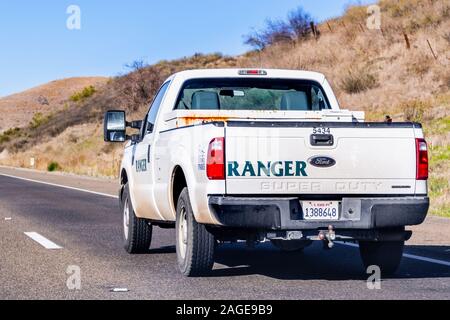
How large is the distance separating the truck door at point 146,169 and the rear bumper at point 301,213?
2.26m

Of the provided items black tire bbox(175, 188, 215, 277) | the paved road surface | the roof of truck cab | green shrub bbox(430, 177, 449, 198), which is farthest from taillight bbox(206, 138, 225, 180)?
green shrub bbox(430, 177, 449, 198)

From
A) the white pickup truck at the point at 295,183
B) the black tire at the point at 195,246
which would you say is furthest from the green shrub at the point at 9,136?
the white pickup truck at the point at 295,183

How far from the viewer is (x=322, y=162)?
920 centimetres

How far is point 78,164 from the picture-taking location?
52969mm

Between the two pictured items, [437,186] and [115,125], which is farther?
[437,186]

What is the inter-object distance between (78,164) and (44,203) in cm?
3082

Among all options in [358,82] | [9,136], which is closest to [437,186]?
[358,82]

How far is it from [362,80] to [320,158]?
35159 mm

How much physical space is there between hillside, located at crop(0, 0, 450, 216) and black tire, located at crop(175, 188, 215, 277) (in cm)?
906

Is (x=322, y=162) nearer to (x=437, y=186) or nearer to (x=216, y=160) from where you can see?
(x=216, y=160)

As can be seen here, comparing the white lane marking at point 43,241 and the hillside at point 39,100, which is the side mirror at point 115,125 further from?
the hillside at point 39,100

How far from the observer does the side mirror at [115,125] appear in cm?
1207

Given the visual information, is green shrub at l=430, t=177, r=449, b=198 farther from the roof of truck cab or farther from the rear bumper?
the rear bumper
